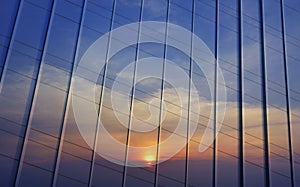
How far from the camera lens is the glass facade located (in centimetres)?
554

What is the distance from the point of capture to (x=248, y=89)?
8094mm

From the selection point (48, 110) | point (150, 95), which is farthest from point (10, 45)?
point (150, 95)

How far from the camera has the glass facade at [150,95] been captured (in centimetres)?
554

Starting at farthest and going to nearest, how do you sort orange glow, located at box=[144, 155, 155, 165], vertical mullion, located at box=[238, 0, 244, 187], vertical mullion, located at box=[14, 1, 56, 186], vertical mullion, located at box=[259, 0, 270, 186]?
vertical mullion, located at box=[259, 0, 270, 186], vertical mullion, located at box=[238, 0, 244, 187], orange glow, located at box=[144, 155, 155, 165], vertical mullion, located at box=[14, 1, 56, 186]

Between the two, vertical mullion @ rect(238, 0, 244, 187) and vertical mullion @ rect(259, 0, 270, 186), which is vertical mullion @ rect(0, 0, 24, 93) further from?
vertical mullion @ rect(259, 0, 270, 186)

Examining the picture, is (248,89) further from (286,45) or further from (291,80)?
(286,45)

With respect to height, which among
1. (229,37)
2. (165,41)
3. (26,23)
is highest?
(229,37)

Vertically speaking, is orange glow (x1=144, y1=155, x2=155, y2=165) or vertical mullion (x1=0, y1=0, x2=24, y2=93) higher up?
vertical mullion (x1=0, y1=0, x2=24, y2=93)

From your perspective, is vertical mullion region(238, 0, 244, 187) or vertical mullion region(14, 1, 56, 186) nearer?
vertical mullion region(14, 1, 56, 186)

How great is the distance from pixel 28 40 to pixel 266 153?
5.87 meters

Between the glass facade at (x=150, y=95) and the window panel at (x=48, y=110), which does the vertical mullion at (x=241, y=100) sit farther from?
the window panel at (x=48, y=110)

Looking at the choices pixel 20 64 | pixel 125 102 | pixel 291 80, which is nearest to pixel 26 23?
pixel 20 64

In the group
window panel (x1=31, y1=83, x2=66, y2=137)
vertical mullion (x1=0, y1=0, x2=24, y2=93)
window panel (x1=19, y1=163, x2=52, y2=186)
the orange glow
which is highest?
vertical mullion (x1=0, y1=0, x2=24, y2=93)

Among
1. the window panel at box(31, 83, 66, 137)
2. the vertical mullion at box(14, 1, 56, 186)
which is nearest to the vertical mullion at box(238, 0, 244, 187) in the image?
the window panel at box(31, 83, 66, 137)
